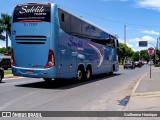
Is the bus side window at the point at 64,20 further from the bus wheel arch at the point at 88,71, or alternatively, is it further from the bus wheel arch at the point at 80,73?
the bus wheel arch at the point at 88,71

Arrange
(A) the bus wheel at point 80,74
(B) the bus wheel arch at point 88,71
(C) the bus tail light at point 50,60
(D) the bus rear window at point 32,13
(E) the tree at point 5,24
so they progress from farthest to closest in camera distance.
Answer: (E) the tree at point 5,24, (B) the bus wheel arch at point 88,71, (A) the bus wheel at point 80,74, (D) the bus rear window at point 32,13, (C) the bus tail light at point 50,60

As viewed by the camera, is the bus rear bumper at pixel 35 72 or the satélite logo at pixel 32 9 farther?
the satélite logo at pixel 32 9

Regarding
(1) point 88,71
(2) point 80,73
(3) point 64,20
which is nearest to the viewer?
(3) point 64,20

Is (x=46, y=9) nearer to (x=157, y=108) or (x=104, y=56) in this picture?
(x=157, y=108)

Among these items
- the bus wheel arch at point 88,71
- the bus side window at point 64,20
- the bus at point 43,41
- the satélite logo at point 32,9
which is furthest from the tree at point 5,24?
the satélite logo at point 32,9

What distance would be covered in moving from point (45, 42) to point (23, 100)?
474 centimetres

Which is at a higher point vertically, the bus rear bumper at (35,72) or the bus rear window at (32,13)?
the bus rear window at (32,13)

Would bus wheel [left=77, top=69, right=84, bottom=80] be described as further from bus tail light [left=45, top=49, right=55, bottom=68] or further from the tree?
the tree

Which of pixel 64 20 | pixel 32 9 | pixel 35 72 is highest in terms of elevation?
pixel 32 9

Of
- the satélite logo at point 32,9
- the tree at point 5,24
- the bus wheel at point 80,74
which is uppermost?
the tree at point 5,24

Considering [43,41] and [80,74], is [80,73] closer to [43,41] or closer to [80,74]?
[80,74]

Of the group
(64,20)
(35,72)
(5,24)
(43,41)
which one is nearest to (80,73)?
(64,20)

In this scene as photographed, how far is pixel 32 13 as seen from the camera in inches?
676

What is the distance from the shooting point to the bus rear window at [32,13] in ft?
55.6
